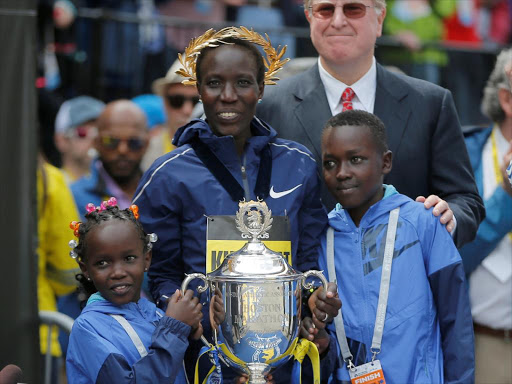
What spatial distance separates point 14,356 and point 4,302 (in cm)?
22

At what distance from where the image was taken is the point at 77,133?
670 centimetres

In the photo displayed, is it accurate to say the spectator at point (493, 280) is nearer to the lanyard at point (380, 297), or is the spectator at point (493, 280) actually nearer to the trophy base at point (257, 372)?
the lanyard at point (380, 297)

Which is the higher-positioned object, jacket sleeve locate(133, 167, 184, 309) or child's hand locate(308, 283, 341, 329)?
jacket sleeve locate(133, 167, 184, 309)

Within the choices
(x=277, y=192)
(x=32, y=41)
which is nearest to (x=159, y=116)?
(x=32, y=41)

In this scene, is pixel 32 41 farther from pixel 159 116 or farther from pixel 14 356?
pixel 159 116

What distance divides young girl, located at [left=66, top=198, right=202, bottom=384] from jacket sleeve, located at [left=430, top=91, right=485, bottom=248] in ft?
4.66

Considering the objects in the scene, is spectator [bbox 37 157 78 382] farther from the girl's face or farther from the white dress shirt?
the girl's face

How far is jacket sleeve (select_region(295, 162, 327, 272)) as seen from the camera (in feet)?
11.7

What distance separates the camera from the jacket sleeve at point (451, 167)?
4.07 m

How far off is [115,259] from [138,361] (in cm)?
40

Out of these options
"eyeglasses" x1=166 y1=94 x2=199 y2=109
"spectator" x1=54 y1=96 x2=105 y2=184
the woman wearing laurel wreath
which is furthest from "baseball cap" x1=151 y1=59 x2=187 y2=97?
the woman wearing laurel wreath

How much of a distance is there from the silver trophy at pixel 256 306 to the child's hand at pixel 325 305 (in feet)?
0.12

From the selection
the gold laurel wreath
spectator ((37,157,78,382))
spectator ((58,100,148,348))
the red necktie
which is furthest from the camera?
spectator ((58,100,148,348))

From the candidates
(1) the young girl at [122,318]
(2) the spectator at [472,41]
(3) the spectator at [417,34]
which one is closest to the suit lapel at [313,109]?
(1) the young girl at [122,318]
